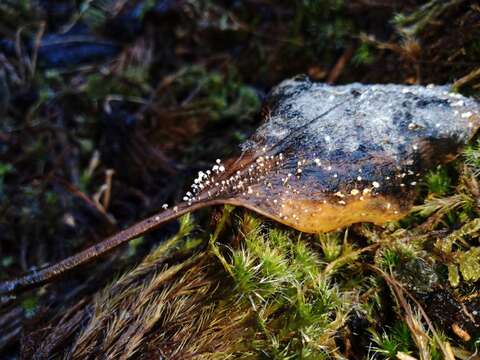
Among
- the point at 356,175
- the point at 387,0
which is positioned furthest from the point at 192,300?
the point at 387,0

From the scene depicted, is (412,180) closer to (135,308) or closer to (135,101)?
(135,308)

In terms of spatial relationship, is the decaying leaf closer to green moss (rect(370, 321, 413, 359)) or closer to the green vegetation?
the green vegetation

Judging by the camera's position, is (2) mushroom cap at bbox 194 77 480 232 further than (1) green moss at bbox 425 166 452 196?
No

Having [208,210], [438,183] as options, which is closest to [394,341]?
[438,183]

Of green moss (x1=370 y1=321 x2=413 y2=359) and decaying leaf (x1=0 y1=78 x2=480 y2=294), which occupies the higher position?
decaying leaf (x1=0 y1=78 x2=480 y2=294)

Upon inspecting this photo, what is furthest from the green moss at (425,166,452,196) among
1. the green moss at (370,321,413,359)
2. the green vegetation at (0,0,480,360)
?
the green moss at (370,321,413,359)

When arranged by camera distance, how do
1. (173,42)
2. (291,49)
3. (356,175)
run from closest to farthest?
(356,175)
(291,49)
(173,42)

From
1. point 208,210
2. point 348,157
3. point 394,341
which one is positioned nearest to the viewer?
point 394,341

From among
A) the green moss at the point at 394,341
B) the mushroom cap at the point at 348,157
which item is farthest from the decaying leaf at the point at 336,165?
the green moss at the point at 394,341

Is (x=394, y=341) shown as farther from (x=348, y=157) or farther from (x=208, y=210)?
(x=208, y=210)
